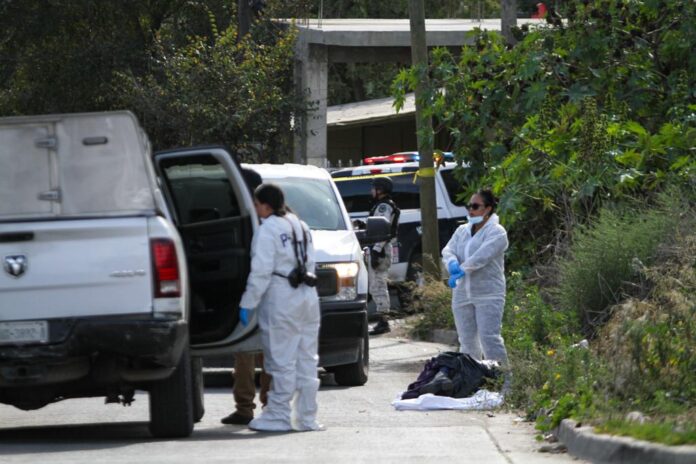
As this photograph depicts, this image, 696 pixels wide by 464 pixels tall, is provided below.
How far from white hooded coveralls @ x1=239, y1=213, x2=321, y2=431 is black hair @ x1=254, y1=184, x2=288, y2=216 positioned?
7 cm

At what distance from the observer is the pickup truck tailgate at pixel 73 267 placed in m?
9.05

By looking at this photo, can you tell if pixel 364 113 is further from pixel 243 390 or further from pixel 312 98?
pixel 243 390

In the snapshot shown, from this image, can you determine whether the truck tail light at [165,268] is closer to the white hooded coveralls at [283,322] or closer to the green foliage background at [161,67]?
the white hooded coveralls at [283,322]

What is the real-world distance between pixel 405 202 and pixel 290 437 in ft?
39.0

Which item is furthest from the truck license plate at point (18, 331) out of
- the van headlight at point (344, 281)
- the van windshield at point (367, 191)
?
the van windshield at point (367, 191)

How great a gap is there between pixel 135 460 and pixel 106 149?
2065 millimetres

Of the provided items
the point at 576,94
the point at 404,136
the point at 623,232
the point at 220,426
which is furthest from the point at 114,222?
the point at 404,136

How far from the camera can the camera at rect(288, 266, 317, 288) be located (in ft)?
33.7

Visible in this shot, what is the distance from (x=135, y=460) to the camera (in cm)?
859

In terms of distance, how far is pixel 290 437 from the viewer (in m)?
9.98

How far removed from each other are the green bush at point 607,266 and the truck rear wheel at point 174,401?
459cm

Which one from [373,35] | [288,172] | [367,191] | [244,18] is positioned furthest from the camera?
[373,35]

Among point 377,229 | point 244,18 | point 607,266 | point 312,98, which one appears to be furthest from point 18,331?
point 312,98

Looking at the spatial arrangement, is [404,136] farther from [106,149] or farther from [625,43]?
[106,149]
